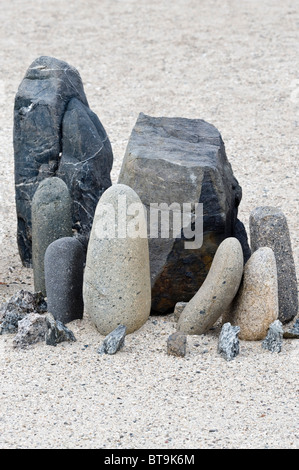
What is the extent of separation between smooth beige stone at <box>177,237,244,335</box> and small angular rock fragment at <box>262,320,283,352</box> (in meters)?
0.33

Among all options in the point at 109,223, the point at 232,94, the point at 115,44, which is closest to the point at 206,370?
the point at 109,223

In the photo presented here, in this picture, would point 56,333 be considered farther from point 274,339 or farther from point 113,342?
point 274,339

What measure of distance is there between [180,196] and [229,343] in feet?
3.57

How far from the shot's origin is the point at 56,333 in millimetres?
4832

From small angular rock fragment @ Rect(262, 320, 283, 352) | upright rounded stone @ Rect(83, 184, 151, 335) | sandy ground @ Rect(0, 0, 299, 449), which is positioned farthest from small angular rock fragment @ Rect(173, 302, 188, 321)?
small angular rock fragment @ Rect(262, 320, 283, 352)

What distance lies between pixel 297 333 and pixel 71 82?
2656mm

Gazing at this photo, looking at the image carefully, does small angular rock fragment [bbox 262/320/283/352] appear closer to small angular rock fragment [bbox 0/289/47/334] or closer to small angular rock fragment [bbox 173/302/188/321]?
small angular rock fragment [bbox 173/302/188/321]

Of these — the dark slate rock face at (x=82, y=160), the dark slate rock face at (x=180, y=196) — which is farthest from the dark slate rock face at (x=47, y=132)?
the dark slate rock face at (x=180, y=196)

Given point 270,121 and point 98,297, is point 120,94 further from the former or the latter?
point 98,297

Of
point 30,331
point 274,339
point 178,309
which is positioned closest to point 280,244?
point 274,339

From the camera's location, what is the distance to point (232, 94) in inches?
401

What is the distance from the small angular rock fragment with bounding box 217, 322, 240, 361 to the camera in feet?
15.3
